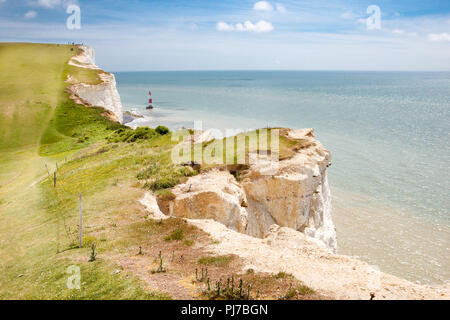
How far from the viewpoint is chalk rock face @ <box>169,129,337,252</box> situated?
69.3ft

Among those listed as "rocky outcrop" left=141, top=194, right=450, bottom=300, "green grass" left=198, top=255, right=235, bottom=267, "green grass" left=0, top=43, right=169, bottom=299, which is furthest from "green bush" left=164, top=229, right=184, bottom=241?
"green grass" left=0, top=43, right=169, bottom=299

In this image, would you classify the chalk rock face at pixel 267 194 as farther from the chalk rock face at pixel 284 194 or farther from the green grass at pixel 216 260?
the green grass at pixel 216 260

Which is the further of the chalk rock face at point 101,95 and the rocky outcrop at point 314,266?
the chalk rock face at point 101,95

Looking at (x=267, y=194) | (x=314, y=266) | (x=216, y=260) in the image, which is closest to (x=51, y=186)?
(x=267, y=194)

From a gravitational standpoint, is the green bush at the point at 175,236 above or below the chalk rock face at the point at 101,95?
below

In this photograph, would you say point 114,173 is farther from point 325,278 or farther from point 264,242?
point 325,278

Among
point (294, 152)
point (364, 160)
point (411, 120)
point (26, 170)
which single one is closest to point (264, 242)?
point (294, 152)

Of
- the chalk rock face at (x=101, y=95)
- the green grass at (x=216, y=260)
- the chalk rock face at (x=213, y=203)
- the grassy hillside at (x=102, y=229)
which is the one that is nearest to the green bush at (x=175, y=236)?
the grassy hillside at (x=102, y=229)

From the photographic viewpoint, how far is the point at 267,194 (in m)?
23.2

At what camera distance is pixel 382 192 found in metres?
39.4

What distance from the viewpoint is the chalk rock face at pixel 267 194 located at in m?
21.1

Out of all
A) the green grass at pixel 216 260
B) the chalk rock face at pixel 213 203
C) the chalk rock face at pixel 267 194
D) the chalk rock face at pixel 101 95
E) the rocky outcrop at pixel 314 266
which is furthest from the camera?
the chalk rock face at pixel 101 95

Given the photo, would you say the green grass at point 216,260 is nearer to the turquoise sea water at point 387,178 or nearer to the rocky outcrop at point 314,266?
the rocky outcrop at point 314,266

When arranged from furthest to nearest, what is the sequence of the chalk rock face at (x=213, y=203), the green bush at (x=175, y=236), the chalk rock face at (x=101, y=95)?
1. the chalk rock face at (x=101, y=95)
2. the chalk rock face at (x=213, y=203)
3. the green bush at (x=175, y=236)
